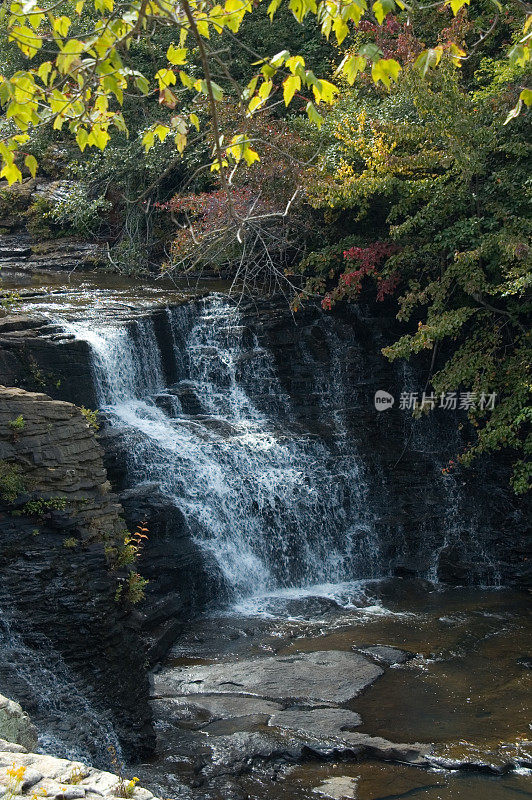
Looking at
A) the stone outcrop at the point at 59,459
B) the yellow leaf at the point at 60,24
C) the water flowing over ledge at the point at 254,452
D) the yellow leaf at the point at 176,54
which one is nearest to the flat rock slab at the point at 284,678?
the stone outcrop at the point at 59,459

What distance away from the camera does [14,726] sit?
4199mm

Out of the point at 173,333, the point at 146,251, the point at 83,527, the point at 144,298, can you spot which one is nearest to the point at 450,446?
the point at 173,333

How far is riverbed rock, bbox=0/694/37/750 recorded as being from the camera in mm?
4133

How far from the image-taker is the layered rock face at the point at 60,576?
20.7ft

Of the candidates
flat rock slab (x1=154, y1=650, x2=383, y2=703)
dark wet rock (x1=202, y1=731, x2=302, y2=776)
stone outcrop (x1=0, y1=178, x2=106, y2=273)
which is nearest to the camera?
dark wet rock (x1=202, y1=731, x2=302, y2=776)

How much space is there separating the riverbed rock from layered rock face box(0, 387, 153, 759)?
172cm

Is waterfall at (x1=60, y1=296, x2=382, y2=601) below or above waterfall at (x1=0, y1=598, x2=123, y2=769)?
below

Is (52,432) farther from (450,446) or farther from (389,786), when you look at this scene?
(450,446)

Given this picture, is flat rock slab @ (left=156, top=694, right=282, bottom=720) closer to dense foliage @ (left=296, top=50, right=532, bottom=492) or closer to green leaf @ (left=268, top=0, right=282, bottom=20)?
dense foliage @ (left=296, top=50, right=532, bottom=492)

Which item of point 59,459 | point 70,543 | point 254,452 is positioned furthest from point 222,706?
point 254,452

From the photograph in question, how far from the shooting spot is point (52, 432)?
23.0 feet

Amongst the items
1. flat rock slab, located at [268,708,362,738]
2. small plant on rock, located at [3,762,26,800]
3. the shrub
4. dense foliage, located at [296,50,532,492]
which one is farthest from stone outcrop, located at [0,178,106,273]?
small plant on rock, located at [3,762,26,800]

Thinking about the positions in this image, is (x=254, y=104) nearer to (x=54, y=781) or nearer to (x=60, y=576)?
(x=54, y=781)

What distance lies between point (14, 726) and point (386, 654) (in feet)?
15.8
